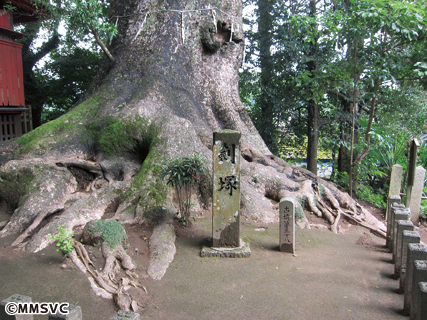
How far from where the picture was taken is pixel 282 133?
13.8 m

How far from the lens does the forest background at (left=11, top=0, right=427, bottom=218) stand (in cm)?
696

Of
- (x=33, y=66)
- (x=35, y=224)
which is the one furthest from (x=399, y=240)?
(x=33, y=66)

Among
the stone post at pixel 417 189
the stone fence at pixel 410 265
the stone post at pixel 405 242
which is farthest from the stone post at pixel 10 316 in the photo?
the stone post at pixel 417 189

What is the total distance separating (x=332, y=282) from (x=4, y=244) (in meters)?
4.74

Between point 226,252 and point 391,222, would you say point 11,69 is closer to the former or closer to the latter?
point 226,252

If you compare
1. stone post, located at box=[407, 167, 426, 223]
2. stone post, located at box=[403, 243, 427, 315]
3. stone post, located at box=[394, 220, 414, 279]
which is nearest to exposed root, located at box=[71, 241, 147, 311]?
stone post, located at box=[403, 243, 427, 315]

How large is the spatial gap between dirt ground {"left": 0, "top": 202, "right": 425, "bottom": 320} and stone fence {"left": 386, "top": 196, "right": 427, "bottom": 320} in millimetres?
232

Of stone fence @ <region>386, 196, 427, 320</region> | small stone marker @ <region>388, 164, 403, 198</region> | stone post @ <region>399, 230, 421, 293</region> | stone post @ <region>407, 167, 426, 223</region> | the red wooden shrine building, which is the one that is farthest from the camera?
the red wooden shrine building

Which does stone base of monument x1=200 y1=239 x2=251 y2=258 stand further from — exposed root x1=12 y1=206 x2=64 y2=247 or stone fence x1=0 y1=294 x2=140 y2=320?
stone fence x1=0 y1=294 x2=140 y2=320

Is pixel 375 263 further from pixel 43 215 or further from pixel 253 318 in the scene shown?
pixel 43 215

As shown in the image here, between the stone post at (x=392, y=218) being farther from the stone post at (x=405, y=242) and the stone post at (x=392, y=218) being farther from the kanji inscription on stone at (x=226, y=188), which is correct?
the kanji inscription on stone at (x=226, y=188)

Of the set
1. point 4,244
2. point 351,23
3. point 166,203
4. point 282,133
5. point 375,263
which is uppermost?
point 351,23

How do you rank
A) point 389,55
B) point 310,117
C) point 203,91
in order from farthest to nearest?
1. point 310,117
2. point 203,91
3. point 389,55

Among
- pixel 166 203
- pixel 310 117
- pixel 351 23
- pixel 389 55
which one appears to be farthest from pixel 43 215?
pixel 310 117
